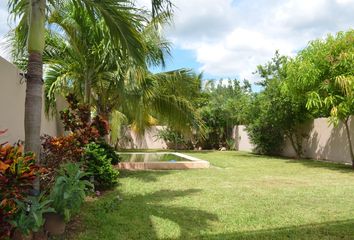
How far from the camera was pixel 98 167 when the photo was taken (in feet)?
27.2

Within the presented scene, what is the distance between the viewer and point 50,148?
22.4 feet

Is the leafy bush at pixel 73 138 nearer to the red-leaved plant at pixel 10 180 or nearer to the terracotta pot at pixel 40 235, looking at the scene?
the terracotta pot at pixel 40 235

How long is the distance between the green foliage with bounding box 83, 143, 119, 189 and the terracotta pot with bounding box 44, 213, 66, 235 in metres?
3.33

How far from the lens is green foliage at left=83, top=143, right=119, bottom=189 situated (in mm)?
8219

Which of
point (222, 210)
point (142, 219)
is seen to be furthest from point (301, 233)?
point (142, 219)

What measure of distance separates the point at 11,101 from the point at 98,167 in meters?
2.40

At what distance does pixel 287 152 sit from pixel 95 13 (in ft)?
51.3

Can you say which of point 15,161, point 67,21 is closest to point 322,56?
point 67,21

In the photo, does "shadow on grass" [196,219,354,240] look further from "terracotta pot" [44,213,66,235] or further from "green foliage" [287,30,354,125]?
"green foliage" [287,30,354,125]

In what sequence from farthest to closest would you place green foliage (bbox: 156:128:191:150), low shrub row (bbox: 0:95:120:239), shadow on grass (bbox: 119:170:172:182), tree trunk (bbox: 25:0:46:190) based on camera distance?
green foliage (bbox: 156:128:191:150), shadow on grass (bbox: 119:170:172:182), tree trunk (bbox: 25:0:46:190), low shrub row (bbox: 0:95:120:239)

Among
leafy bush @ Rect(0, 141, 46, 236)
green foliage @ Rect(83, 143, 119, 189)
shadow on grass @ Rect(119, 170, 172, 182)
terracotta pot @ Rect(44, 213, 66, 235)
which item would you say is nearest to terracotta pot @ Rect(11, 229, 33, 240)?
leafy bush @ Rect(0, 141, 46, 236)

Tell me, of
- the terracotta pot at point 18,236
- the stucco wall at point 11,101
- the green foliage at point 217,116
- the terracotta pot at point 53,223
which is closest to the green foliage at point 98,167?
the stucco wall at point 11,101

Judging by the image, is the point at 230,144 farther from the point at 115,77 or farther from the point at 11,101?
the point at 11,101

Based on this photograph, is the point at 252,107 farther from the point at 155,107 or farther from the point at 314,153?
the point at 155,107
